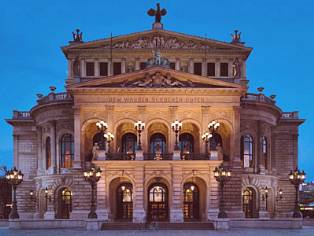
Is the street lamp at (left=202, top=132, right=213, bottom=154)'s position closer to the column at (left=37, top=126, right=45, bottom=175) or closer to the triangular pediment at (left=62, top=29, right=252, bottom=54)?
the triangular pediment at (left=62, top=29, right=252, bottom=54)

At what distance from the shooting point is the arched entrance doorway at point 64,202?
212 ft

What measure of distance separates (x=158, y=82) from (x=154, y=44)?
833 centimetres

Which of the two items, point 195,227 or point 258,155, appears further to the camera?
point 258,155

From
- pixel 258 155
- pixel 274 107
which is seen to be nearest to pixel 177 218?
pixel 258 155

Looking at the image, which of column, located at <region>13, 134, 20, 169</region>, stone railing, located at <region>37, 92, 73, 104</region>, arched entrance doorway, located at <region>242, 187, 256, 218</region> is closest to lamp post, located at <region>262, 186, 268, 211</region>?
arched entrance doorway, located at <region>242, 187, 256, 218</region>

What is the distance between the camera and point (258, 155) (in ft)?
216

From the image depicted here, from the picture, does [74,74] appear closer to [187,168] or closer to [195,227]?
[187,168]

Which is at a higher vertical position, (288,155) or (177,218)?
(288,155)

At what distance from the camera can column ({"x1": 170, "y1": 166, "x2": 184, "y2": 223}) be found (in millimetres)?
→ 56500

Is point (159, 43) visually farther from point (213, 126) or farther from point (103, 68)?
point (213, 126)

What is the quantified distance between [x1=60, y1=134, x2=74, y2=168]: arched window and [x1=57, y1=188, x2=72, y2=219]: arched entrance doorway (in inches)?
110

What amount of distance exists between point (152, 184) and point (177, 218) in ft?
18.4

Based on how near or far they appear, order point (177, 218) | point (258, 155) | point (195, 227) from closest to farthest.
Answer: point (195, 227)
point (177, 218)
point (258, 155)

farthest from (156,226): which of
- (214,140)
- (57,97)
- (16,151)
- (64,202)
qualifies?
(16,151)
